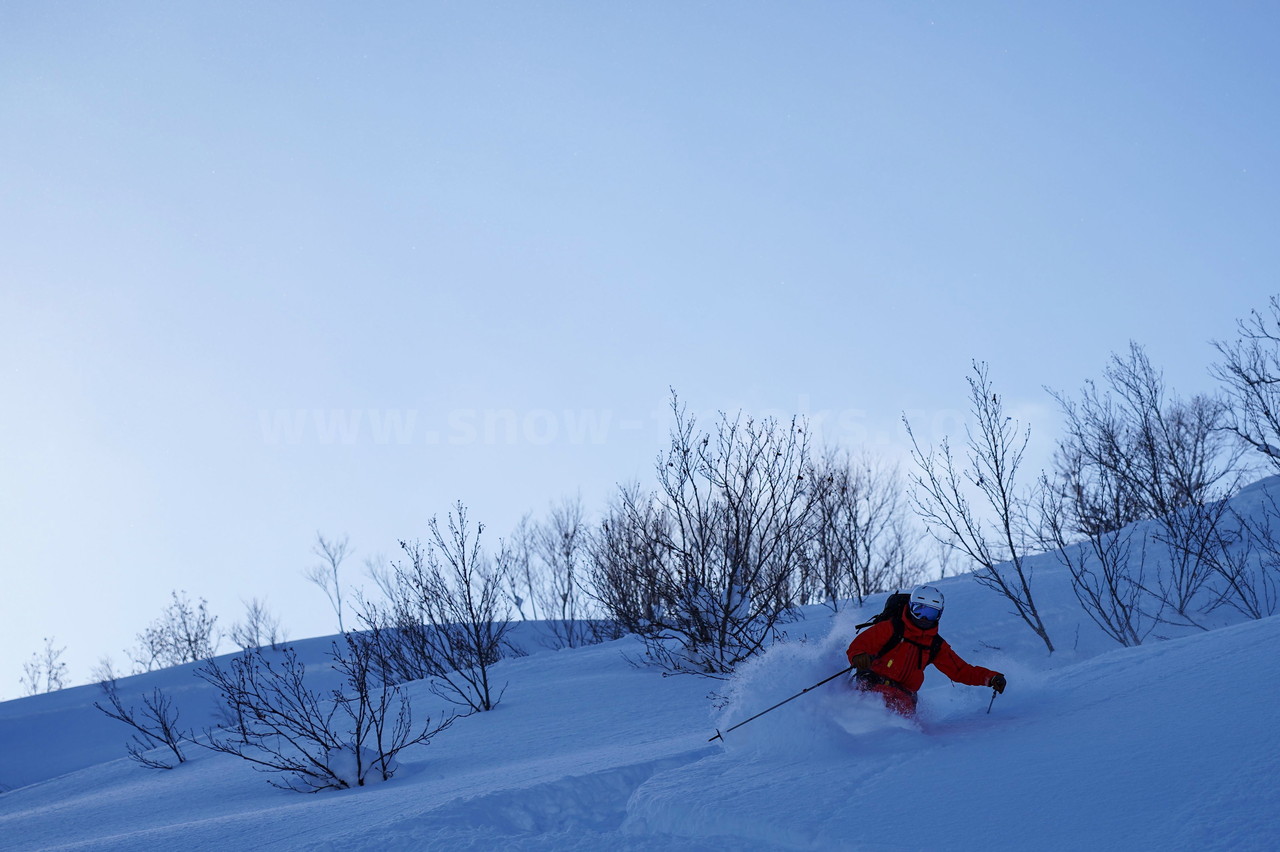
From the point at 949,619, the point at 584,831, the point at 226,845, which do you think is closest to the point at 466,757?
the point at 226,845

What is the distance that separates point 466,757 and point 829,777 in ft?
14.3

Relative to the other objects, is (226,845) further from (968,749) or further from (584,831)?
(968,749)

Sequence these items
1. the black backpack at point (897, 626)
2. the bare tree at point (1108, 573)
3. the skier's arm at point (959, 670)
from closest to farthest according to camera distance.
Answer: the skier's arm at point (959, 670)
the black backpack at point (897, 626)
the bare tree at point (1108, 573)

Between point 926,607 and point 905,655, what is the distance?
0.97 ft

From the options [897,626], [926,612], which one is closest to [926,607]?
[926,612]

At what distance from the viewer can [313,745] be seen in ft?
27.3

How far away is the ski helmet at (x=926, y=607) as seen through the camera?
14.7 ft

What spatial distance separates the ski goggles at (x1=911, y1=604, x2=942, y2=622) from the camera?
4.47m

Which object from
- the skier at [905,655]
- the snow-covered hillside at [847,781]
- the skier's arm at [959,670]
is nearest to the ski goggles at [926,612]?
the skier at [905,655]

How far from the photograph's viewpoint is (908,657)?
4.39 meters

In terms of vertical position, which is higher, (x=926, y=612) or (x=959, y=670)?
(x=926, y=612)

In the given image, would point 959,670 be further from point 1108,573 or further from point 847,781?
point 1108,573

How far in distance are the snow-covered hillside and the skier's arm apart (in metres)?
0.18

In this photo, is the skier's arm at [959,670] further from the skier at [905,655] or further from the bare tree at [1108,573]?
the bare tree at [1108,573]
